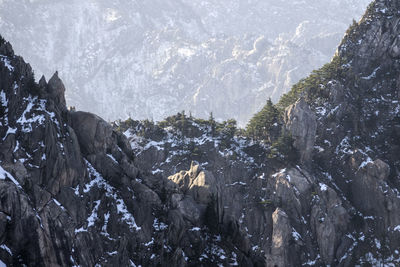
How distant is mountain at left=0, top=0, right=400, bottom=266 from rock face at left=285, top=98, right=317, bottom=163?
0.23 m

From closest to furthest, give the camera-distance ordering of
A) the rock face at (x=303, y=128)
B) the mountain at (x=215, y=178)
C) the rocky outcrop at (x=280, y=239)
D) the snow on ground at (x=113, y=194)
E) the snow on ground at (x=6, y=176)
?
the snow on ground at (x=6, y=176) → the mountain at (x=215, y=178) → the snow on ground at (x=113, y=194) → the rocky outcrop at (x=280, y=239) → the rock face at (x=303, y=128)

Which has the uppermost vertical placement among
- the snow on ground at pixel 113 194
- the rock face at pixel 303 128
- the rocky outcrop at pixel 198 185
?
the rock face at pixel 303 128

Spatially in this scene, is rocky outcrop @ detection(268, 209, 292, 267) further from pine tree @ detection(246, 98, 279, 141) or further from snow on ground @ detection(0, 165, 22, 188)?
snow on ground @ detection(0, 165, 22, 188)

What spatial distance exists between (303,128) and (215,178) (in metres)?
26.0

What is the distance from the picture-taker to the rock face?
461 feet

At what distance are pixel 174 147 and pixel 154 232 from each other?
4658 centimetres

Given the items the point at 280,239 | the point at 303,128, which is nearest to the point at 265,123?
the point at 303,128

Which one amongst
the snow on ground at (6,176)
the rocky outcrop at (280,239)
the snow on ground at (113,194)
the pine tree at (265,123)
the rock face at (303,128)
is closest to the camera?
the snow on ground at (6,176)

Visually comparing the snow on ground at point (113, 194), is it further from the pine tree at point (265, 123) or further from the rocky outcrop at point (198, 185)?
the pine tree at point (265, 123)

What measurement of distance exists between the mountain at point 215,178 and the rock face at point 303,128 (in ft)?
0.76

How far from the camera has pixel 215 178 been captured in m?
126

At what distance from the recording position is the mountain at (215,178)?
9256cm

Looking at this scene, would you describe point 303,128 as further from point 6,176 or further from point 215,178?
point 6,176

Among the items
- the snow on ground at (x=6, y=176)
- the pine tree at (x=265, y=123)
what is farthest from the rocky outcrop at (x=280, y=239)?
the snow on ground at (x=6, y=176)
